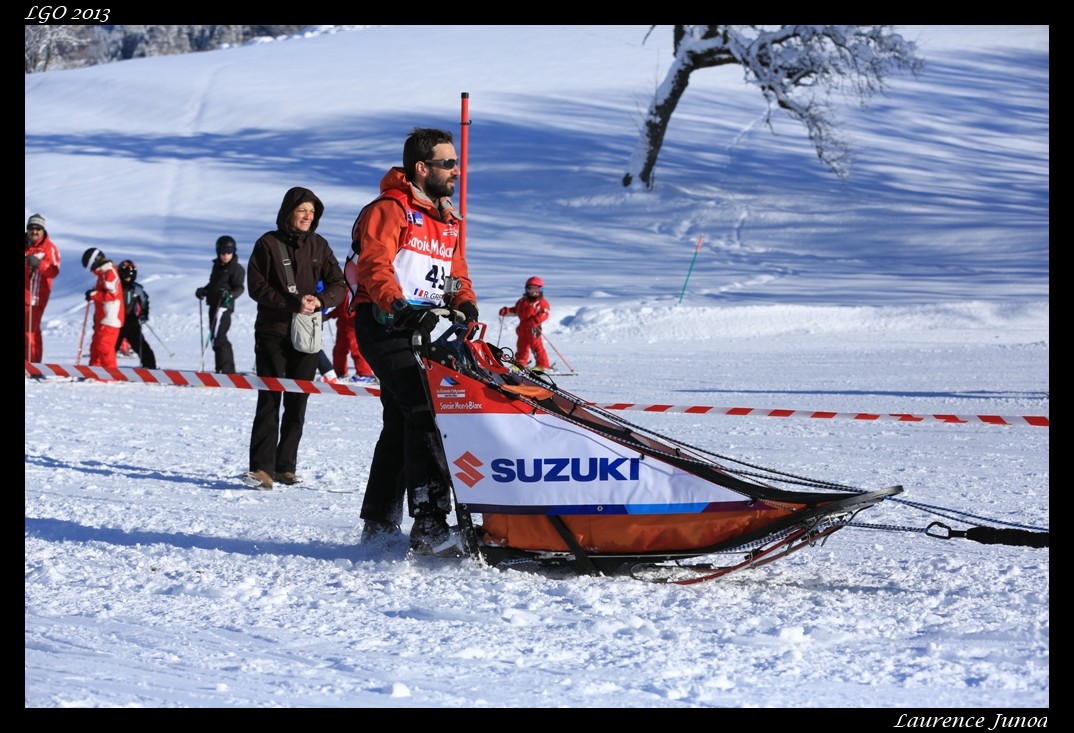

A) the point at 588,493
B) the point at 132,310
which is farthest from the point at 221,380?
the point at 132,310

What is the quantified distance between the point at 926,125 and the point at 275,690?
114ft

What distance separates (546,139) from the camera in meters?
34.9

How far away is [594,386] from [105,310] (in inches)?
191

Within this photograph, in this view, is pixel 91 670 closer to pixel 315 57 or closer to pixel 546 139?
pixel 546 139

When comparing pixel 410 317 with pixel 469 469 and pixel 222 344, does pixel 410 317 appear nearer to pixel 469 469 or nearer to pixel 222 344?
pixel 469 469

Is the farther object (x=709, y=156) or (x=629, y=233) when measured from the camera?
(x=709, y=156)

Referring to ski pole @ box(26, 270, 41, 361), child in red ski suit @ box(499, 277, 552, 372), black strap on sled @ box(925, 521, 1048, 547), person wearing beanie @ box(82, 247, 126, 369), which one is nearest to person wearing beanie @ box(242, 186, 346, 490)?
black strap on sled @ box(925, 521, 1048, 547)

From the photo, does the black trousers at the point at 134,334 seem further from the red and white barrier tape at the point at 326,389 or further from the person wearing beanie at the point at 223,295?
the red and white barrier tape at the point at 326,389

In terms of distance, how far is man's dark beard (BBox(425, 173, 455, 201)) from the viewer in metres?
5.01

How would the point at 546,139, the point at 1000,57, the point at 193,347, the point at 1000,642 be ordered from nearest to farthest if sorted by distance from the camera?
1. the point at 1000,642
2. the point at 193,347
3. the point at 546,139
4. the point at 1000,57
